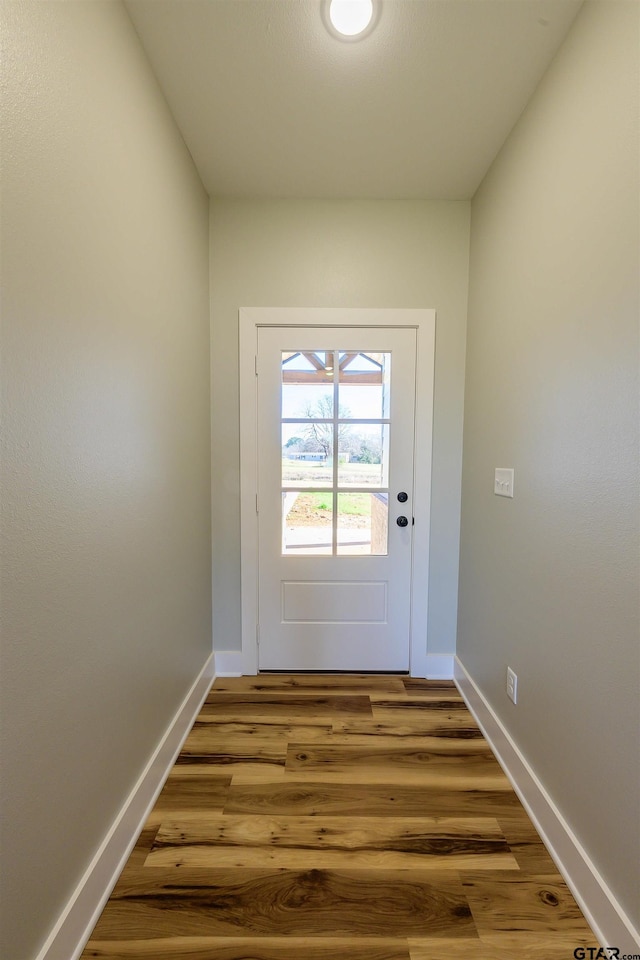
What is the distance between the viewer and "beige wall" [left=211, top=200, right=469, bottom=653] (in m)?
1.92

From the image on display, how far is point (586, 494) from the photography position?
3.52 feet

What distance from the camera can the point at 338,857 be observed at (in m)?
1.15

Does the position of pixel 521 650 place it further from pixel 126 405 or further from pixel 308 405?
pixel 126 405

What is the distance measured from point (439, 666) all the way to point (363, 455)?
4.13 ft

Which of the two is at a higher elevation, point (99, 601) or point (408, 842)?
point (99, 601)

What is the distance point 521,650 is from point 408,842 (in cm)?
74

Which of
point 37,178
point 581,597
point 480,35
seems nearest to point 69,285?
point 37,178

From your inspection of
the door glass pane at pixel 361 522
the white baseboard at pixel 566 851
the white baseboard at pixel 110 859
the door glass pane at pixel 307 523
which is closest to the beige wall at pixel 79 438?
the white baseboard at pixel 110 859

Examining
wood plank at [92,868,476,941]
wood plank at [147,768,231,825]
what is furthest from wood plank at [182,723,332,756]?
→ wood plank at [92,868,476,941]

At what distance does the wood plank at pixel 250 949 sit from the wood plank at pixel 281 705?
A: 0.82 meters

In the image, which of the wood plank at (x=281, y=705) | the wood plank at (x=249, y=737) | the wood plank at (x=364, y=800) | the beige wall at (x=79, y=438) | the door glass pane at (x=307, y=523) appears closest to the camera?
the beige wall at (x=79, y=438)

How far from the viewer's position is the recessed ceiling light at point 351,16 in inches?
43.0

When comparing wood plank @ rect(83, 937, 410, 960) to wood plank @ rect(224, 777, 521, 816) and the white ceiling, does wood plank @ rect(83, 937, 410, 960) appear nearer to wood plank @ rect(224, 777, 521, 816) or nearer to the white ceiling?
wood plank @ rect(224, 777, 521, 816)

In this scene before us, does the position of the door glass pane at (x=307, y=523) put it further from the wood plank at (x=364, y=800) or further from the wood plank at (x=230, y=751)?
the wood plank at (x=364, y=800)
